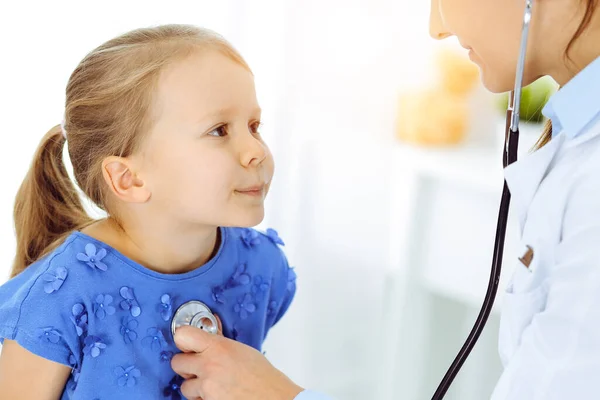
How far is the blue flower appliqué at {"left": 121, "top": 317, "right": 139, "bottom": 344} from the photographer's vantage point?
108 cm

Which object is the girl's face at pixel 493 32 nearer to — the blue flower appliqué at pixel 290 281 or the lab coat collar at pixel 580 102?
the lab coat collar at pixel 580 102

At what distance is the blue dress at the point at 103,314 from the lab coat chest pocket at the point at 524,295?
1.59 ft

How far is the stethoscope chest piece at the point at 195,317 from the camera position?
112 centimetres

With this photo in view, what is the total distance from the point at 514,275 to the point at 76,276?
60 cm

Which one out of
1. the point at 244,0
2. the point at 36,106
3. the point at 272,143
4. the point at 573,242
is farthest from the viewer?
the point at 272,143

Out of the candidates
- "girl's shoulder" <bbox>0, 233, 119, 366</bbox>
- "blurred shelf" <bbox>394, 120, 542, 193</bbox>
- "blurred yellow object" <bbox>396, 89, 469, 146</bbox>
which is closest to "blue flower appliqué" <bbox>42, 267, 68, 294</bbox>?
"girl's shoulder" <bbox>0, 233, 119, 366</bbox>

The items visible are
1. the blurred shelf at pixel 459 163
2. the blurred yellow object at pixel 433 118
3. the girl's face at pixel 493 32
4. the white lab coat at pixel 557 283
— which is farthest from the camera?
the blurred yellow object at pixel 433 118

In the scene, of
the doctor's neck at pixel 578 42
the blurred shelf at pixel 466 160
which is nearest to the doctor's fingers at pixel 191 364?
the doctor's neck at pixel 578 42

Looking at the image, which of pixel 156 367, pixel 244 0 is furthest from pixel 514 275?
pixel 244 0

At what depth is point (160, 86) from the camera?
1.07 metres

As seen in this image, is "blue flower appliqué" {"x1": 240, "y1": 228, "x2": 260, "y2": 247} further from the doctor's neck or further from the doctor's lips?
the doctor's neck

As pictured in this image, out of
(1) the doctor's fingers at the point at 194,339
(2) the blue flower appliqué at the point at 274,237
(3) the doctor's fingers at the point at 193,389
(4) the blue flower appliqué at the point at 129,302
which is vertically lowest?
(3) the doctor's fingers at the point at 193,389

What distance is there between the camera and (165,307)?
3.64 ft

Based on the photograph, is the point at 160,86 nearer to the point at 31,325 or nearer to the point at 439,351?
the point at 31,325
